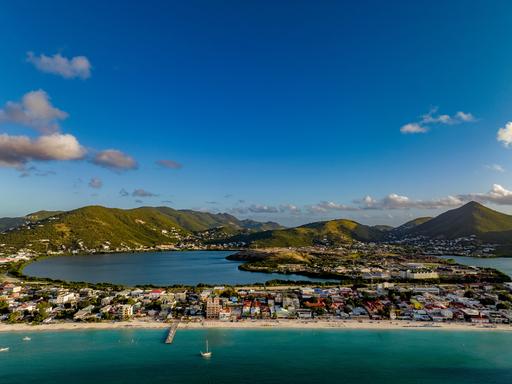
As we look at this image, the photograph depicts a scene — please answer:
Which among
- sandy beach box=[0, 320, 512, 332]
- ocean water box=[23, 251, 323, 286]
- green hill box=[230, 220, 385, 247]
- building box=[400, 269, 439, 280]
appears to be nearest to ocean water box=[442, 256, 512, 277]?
building box=[400, 269, 439, 280]

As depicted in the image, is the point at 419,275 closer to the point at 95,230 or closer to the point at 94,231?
the point at 94,231

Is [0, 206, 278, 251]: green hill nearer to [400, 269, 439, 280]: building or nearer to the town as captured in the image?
the town

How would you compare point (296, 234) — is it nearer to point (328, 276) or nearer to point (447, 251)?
point (447, 251)

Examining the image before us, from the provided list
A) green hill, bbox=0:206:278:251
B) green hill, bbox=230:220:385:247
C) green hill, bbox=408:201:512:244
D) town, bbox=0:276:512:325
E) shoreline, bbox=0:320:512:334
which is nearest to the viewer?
shoreline, bbox=0:320:512:334

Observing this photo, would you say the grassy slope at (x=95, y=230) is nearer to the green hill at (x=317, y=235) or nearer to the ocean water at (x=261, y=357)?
the green hill at (x=317, y=235)

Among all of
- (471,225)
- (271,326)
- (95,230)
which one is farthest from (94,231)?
(471,225)

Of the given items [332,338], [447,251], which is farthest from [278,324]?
[447,251]
